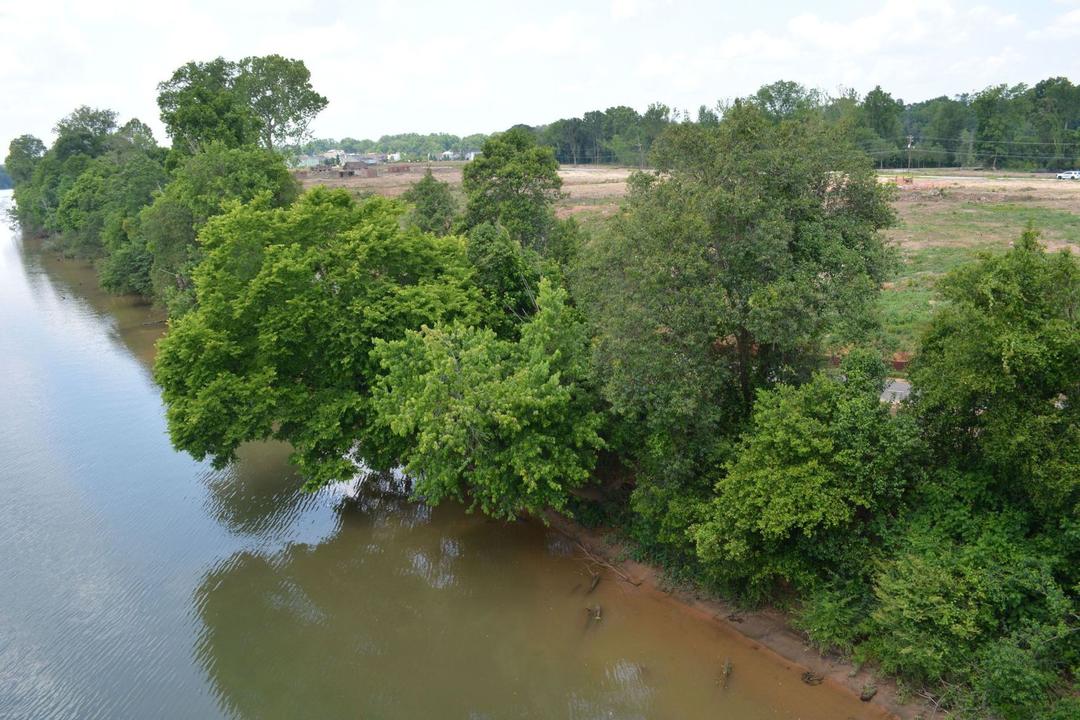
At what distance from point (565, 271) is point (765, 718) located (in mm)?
12208

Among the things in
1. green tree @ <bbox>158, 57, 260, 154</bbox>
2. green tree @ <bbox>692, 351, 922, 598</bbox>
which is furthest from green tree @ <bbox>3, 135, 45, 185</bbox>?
green tree @ <bbox>692, 351, 922, 598</bbox>

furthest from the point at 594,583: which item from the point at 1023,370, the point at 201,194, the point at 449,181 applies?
the point at 449,181

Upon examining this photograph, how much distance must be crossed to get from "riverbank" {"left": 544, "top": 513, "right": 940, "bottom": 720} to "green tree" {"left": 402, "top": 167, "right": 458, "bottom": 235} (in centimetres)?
1298

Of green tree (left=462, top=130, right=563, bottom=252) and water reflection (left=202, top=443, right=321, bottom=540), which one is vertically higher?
green tree (left=462, top=130, right=563, bottom=252)

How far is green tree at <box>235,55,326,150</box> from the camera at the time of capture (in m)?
50.1

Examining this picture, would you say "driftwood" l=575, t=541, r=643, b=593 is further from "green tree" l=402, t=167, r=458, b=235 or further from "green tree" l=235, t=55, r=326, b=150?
"green tree" l=235, t=55, r=326, b=150

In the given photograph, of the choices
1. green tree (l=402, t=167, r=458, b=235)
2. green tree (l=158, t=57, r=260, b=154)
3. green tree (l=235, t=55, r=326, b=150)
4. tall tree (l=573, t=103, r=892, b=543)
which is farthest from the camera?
green tree (l=235, t=55, r=326, b=150)

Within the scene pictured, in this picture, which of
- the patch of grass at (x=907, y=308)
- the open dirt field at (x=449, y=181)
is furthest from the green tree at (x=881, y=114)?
the patch of grass at (x=907, y=308)

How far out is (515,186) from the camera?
2481 cm

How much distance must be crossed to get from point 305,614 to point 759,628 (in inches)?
392

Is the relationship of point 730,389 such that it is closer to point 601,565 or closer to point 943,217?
point 601,565

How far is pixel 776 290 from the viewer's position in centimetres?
1348

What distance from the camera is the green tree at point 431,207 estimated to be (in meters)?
26.4

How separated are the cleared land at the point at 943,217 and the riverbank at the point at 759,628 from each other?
606cm
